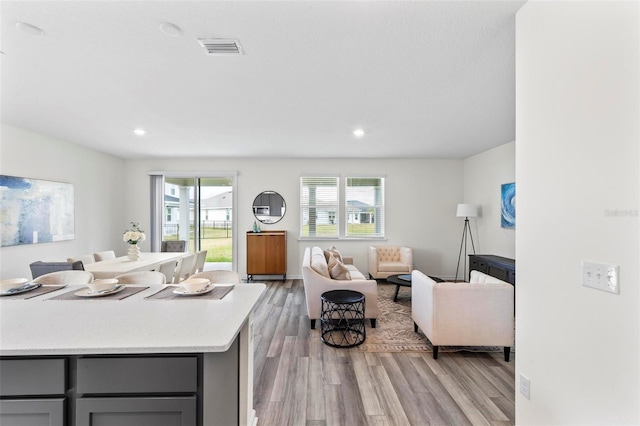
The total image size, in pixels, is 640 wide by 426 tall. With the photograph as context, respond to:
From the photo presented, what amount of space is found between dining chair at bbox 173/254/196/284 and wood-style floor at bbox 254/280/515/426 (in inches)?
61.4

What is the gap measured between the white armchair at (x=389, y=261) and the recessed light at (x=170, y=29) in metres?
4.63

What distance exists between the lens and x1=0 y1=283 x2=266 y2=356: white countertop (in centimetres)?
106

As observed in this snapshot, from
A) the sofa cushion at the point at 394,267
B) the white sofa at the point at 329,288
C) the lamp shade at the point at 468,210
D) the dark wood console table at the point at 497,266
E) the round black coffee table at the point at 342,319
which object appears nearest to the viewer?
the round black coffee table at the point at 342,319

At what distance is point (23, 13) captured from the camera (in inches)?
64.2

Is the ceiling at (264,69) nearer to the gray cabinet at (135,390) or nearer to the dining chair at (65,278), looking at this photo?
the dining chair at (65,278)

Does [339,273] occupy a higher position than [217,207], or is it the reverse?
[217,207]

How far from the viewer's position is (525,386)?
5.05ft

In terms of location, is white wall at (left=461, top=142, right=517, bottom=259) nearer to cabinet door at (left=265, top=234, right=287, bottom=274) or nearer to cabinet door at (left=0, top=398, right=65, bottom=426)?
cabinet door at (left=265, top=234, right=287, bottom=274)

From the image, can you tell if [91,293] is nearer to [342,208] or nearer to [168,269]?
[168,269]

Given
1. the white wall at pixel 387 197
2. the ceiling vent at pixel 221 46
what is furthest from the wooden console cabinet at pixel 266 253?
the ceiling vent at pixel 221 46

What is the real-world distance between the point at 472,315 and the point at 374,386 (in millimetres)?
1174

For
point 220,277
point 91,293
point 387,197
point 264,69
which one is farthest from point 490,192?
point 91,293

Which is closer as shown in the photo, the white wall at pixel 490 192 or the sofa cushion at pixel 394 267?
the white wall at pixel 490 192

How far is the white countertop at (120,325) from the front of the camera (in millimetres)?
1064
